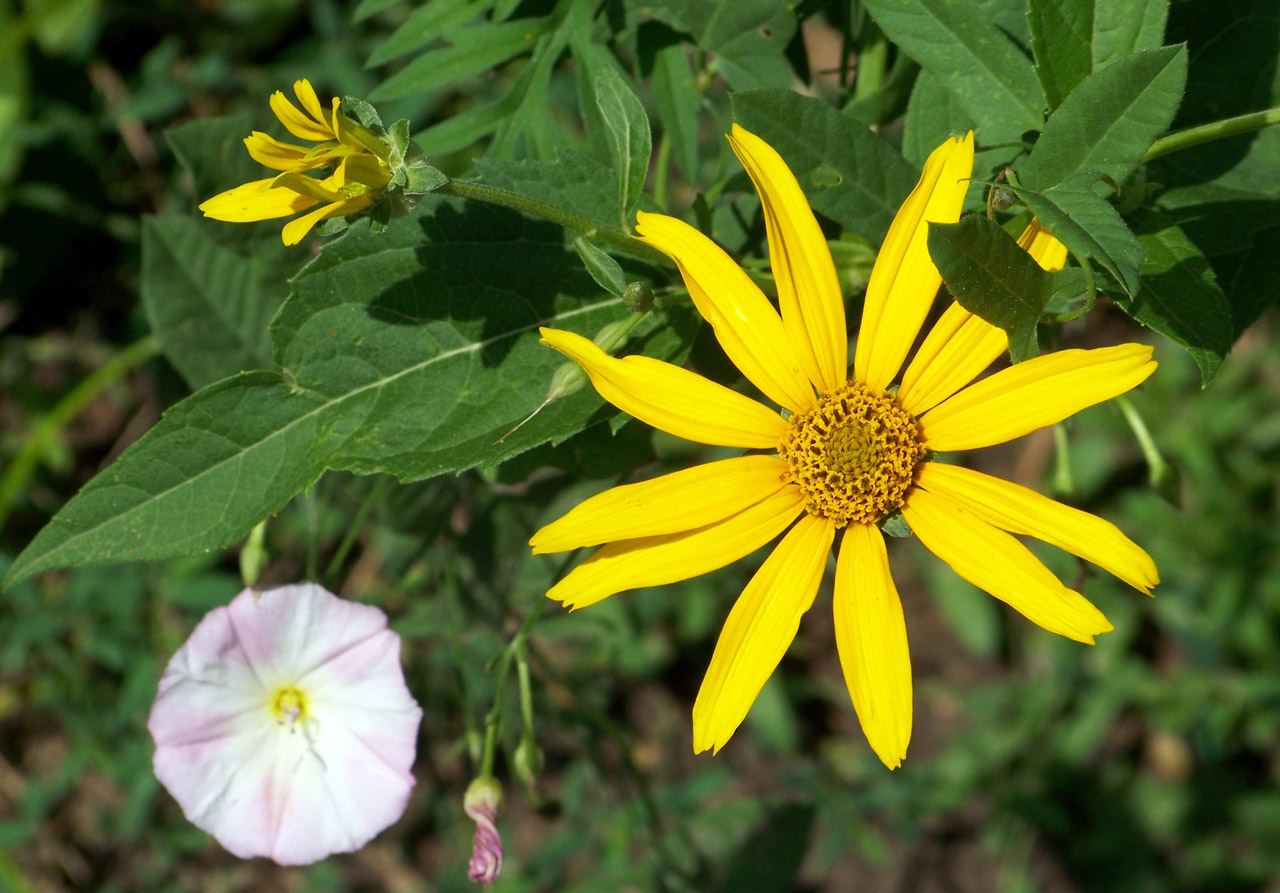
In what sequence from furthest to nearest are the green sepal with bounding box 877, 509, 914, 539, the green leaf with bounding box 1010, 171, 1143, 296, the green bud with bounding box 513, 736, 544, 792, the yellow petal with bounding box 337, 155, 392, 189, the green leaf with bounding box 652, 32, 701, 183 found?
the green bud with bounding box 513, 736, 544, 792 < the green leaf with bounding box 652, 32, 701, 183 < the green sepal with bounding box 877, 509, 914, 539 < the yellow petal with bounding box 337, 155, 392, 189 < the green leaf with bounding box 1010, 171, 1143, 296

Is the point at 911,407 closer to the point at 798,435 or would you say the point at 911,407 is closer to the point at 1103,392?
the point at 798,435

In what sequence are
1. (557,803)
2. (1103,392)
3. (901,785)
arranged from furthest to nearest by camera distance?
(901,785), (557,803), (1103,392)

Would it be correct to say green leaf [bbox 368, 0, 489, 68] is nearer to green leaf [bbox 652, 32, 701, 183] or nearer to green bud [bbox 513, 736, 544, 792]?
green leaf [bbox 652, 32, 701, 183]

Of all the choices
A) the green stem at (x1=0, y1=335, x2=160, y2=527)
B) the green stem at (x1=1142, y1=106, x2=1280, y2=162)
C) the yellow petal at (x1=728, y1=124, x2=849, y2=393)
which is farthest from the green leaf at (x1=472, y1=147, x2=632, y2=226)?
the green stem at (x1=0, y1=335, x2=160, y2=527)

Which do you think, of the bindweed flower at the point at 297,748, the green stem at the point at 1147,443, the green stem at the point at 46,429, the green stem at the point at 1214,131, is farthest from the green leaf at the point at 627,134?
the green stem at the point at 46,429

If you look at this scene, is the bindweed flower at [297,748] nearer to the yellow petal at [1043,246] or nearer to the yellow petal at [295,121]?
the yellow petal at [295,121]

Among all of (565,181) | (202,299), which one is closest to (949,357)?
(565,181)

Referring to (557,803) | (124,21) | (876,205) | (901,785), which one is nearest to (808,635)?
(901,785)

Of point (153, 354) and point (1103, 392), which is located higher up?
point (1103, 392)
